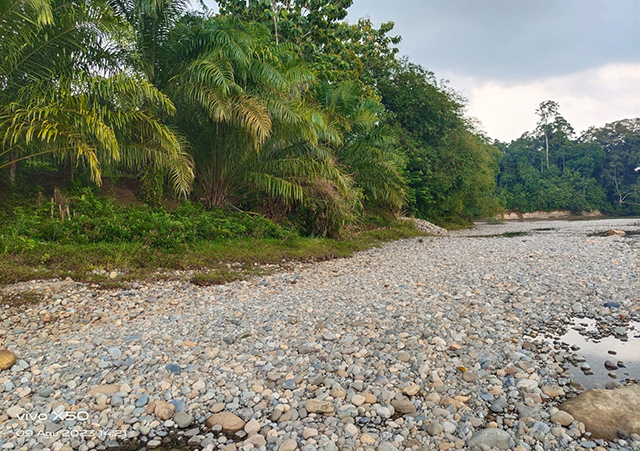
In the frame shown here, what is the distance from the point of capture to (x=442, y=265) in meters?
8.87

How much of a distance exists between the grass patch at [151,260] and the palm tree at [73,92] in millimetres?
1404

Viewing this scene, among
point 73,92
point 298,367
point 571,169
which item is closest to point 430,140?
point 73,92

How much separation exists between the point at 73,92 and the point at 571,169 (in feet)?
232

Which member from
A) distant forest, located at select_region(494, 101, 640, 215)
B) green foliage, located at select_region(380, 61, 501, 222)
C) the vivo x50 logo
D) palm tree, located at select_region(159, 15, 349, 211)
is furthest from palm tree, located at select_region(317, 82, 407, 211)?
distant forest, located at select_region(494, 101, 640, 215)

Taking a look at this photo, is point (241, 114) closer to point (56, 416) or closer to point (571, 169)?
point (56, 416)

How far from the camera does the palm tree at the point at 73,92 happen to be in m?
6.56

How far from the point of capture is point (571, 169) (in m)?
61.0

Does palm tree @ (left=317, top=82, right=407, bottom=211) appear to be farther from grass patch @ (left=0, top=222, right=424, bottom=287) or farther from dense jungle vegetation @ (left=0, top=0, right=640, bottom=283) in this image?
grass patch @ (left=0, top=222, right=424, bottom=287)

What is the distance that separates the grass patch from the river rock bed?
1.53ft

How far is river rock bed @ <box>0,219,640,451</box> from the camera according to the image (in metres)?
2.58

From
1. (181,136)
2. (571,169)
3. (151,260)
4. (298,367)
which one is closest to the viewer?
(298,367)

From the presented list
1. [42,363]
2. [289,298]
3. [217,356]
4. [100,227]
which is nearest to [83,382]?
[42,363]

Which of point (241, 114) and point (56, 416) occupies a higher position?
point (241, 114)

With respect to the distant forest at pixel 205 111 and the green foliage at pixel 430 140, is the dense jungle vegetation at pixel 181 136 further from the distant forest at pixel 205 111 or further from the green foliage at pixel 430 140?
the green foliage at pixel 430 140
